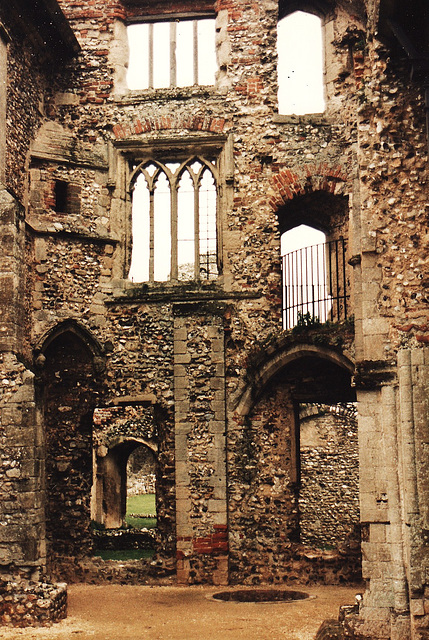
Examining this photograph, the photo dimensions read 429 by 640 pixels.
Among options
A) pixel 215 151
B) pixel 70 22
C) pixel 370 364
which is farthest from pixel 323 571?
pixel 70 22

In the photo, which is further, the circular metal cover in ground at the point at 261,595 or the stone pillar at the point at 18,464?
the circular metal cover in ground at the point at 261,595

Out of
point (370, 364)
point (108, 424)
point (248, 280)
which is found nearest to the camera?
point (370, 364)

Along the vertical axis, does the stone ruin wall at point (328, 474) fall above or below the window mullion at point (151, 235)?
below

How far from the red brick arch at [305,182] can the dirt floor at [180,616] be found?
617 cm

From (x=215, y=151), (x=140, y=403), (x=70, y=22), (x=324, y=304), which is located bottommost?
(x=140, y=403)

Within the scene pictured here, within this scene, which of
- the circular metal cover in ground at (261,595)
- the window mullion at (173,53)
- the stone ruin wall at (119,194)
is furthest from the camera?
the window mullion at (173,53)

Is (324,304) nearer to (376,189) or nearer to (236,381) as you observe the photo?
(236,381)

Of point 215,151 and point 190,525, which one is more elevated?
point 215,151

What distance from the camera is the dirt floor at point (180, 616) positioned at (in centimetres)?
870

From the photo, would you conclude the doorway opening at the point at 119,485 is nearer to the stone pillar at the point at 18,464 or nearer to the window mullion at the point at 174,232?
the window mullion at the point at 174,232

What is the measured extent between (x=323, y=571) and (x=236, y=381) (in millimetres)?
3197

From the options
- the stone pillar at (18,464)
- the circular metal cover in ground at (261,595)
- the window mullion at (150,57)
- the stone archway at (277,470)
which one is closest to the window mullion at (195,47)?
the window mullion at (150,57)

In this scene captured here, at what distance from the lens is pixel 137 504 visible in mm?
23188

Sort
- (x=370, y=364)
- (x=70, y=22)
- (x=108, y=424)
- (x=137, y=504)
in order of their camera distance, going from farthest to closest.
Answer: (x=137, y=504) < (x=108, y=424) < (x=70, y=22) < (x=370, y=364)
